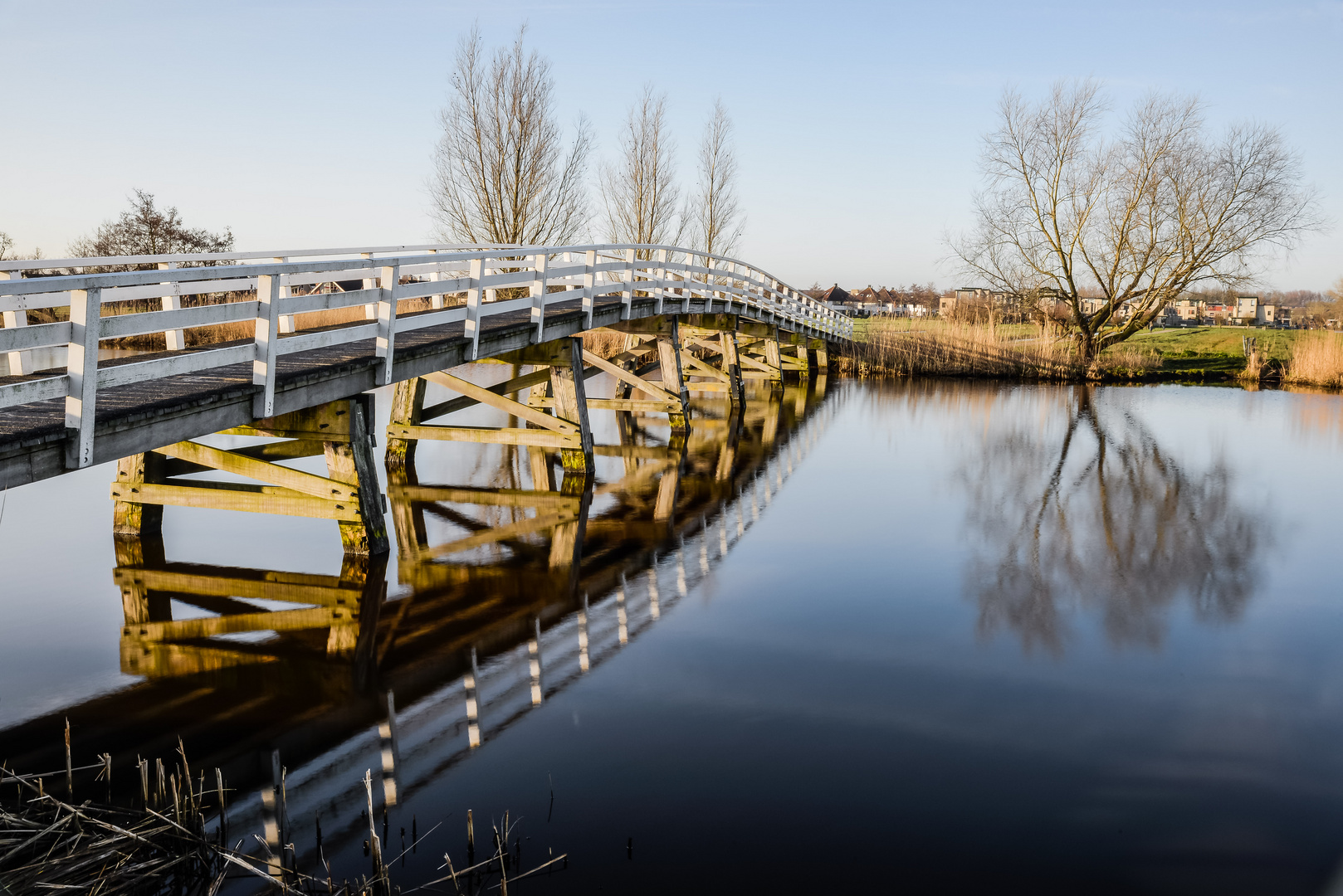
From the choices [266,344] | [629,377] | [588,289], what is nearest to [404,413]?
[588,289]

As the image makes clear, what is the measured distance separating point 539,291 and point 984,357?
25.1 m

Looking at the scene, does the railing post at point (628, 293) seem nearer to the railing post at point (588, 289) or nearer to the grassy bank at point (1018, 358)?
the railing post at point (588, 289)

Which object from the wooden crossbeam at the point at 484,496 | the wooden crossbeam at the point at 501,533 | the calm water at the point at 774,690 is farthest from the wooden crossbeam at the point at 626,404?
the wooden crossbeam at the point at 501,533

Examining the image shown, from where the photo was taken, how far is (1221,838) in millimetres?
4820

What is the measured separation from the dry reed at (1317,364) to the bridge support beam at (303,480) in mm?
33018

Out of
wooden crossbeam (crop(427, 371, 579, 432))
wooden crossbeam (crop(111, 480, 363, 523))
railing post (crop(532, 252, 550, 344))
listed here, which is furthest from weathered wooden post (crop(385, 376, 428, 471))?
wooden crossbeam (crop(111, 480, 363, 523))

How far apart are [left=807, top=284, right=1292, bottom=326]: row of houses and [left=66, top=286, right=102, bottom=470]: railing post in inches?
1339

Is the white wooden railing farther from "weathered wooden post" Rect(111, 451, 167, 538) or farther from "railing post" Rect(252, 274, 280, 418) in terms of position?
"weathered wooden post" Rect(111, 451, 167, 538)

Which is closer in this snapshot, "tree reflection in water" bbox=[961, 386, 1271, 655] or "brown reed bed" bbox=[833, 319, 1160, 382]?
"tree reflection in water" bbox=[961, 386, 1271, 655]

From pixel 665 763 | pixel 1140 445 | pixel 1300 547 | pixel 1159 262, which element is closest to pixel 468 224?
pixel 1140 445

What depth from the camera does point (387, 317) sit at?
8992 mm

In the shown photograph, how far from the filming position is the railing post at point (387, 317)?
29.1 feet

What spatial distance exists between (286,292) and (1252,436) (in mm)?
23077

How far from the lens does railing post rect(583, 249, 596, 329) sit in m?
14.3
